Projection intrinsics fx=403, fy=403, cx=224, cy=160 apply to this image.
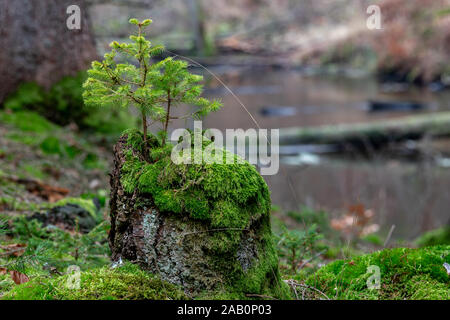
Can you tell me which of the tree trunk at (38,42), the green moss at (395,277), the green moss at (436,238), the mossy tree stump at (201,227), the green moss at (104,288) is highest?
the tree trunk at (38,42)

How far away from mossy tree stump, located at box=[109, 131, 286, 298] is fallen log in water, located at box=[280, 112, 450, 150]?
9.05 metres

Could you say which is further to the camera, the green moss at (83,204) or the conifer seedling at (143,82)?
the green moss at (83,204)

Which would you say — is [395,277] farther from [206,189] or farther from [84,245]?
[84,245]

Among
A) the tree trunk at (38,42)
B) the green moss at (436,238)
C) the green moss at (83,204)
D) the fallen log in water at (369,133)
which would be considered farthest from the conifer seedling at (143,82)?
the fallen log in water at (369,133)

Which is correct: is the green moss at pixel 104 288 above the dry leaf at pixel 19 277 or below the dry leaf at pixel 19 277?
above

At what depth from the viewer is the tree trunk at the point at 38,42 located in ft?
19.3

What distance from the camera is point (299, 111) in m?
15.8

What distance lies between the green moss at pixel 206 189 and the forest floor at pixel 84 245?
39cm

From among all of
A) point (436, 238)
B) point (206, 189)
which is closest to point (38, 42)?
point (206, 189)

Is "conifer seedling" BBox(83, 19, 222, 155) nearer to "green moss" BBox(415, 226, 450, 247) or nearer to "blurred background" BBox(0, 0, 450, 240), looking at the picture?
"blurred background" BBox(0, 0, 450, 240)

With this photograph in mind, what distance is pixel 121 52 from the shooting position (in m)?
2.06

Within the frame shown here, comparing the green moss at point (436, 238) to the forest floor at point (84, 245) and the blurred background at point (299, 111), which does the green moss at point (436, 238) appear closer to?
the forest floor at point (84, 245)

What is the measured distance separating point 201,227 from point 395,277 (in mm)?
1094

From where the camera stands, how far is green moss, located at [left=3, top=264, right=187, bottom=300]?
183 cm
